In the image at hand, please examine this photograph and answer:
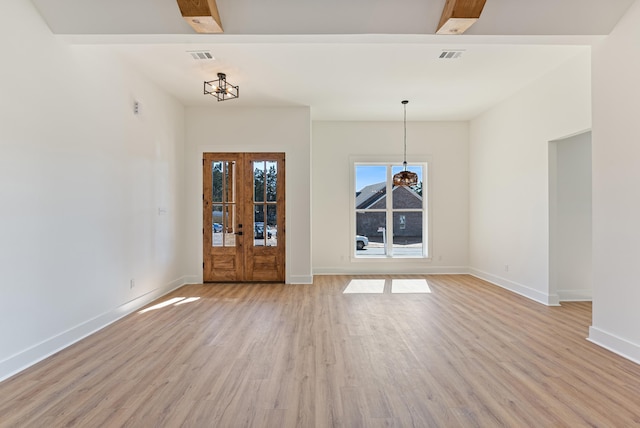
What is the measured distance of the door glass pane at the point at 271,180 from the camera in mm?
6332

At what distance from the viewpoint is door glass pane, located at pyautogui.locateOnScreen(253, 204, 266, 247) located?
632 cm

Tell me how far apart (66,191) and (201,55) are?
2209 mm

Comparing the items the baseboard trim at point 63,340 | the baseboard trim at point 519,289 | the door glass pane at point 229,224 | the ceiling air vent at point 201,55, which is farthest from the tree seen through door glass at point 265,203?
the baseboard trim at point 519,289

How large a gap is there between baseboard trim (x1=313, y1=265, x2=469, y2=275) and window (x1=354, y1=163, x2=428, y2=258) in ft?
1.16

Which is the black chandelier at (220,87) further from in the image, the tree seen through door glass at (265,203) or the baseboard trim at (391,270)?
the baseboard trim at (391,270)

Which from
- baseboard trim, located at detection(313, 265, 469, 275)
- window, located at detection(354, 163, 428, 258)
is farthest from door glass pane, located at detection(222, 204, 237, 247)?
window, located at detection(354, 163, 428, 258)

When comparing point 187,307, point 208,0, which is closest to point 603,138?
point 208,0

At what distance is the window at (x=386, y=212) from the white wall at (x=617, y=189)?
4.06m

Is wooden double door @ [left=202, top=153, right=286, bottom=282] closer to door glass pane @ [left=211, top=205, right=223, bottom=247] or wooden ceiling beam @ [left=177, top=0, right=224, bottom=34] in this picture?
door glass pane @ [left=211, top=205, right=223, bottom=247]

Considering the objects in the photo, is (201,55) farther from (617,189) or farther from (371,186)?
(617,189)

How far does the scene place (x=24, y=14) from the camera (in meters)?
2.88

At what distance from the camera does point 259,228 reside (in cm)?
632

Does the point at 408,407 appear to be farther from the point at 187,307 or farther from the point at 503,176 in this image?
the point at 503,176

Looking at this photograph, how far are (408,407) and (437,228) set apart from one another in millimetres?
5463
